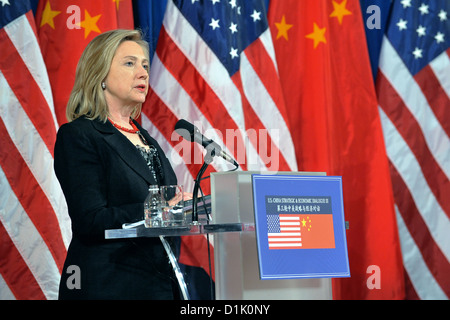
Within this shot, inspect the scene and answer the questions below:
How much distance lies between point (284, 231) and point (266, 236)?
0.22 feet

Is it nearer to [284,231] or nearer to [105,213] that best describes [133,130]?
[105,213]

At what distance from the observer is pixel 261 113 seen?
415 cm

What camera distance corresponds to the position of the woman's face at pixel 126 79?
8.08 ft

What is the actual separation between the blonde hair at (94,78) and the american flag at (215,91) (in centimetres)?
134

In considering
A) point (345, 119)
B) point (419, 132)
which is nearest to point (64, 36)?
point (345, 119)

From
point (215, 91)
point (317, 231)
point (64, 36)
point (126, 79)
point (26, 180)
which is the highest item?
point (64, 36)

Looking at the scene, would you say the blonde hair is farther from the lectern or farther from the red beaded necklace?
the lectern

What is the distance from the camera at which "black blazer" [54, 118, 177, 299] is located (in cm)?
206

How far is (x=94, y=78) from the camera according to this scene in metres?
2.48

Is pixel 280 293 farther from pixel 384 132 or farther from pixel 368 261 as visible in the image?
pixel 384 132

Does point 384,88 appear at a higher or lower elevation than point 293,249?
higher

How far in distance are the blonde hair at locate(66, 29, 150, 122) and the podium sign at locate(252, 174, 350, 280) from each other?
0.87 meters

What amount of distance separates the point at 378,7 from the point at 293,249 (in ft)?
11.4

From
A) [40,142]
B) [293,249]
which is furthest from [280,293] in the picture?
[40,142]
